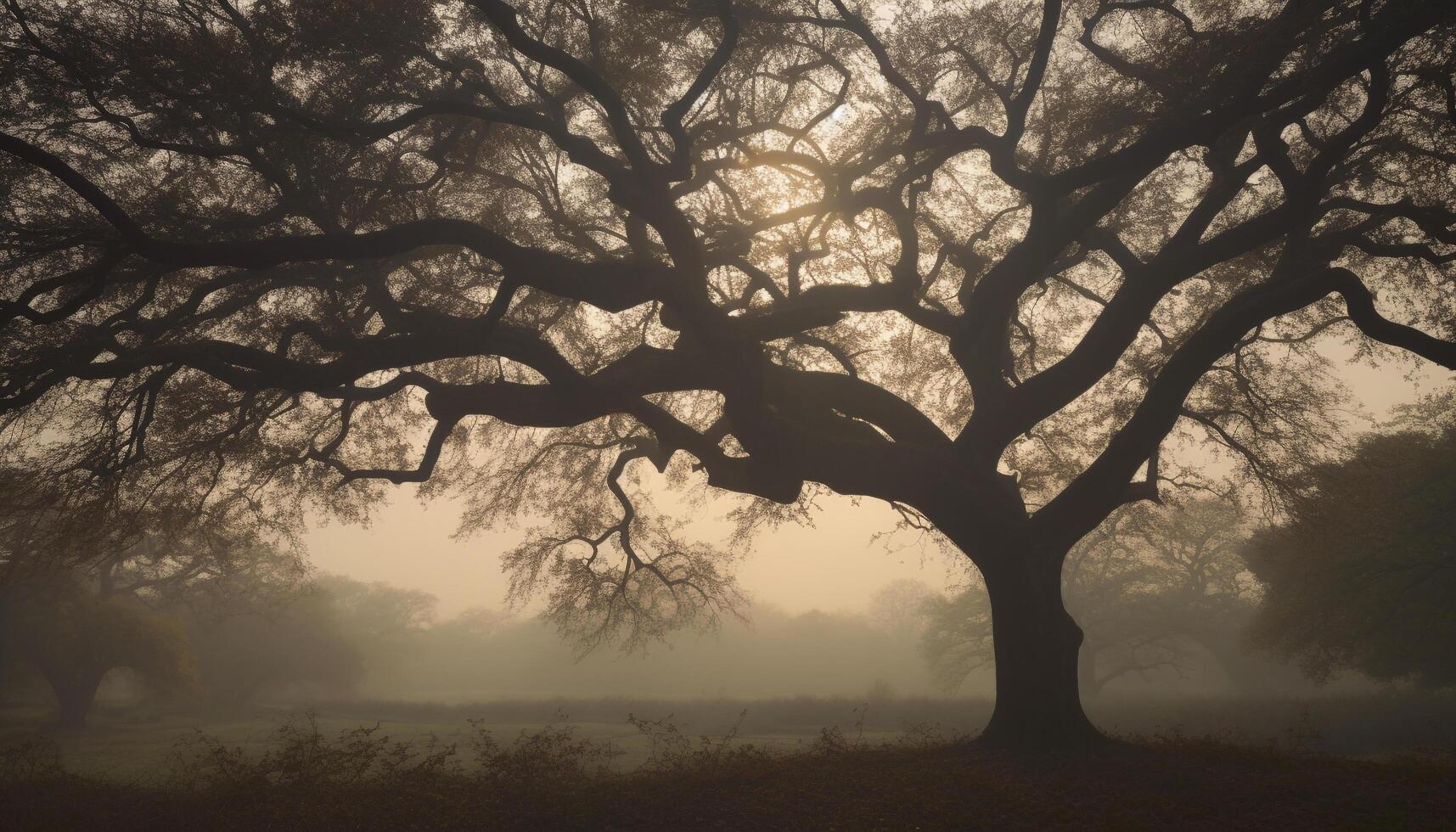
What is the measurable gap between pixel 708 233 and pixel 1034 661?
873cm

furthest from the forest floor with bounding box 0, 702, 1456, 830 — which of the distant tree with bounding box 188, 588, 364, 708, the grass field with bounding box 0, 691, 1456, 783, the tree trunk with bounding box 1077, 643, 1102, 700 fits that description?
the tree trunk with bounding box 1077, 643, 1102, 700

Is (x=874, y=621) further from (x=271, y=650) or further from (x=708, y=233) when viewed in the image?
(x=708, y=233)

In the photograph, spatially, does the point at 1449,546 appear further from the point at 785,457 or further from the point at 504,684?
the point at 504,684

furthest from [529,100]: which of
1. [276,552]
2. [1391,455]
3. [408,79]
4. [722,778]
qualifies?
[276,552]

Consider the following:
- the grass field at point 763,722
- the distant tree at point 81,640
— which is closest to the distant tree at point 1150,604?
the grass field at point 763,722

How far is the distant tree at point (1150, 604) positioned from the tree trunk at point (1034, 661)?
33624 mm

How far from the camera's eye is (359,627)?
204 feet

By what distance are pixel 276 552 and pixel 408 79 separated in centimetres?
3378

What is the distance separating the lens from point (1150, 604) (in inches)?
1676

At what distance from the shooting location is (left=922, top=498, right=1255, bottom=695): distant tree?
42.0 m

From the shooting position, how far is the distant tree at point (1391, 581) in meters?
18.0

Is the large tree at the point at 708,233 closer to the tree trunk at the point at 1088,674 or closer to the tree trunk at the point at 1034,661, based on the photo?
the tree trunk at the point at 1034,661

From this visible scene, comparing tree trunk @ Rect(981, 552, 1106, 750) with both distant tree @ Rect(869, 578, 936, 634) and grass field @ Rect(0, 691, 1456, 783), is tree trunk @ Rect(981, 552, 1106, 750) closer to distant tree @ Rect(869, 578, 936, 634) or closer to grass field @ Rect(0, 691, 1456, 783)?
grass field @ Rect(0, 691, 1456, 783)

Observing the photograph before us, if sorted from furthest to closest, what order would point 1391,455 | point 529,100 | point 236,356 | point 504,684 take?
point 504,684 < point 1391,455 < point 529,100 < point 236,356
